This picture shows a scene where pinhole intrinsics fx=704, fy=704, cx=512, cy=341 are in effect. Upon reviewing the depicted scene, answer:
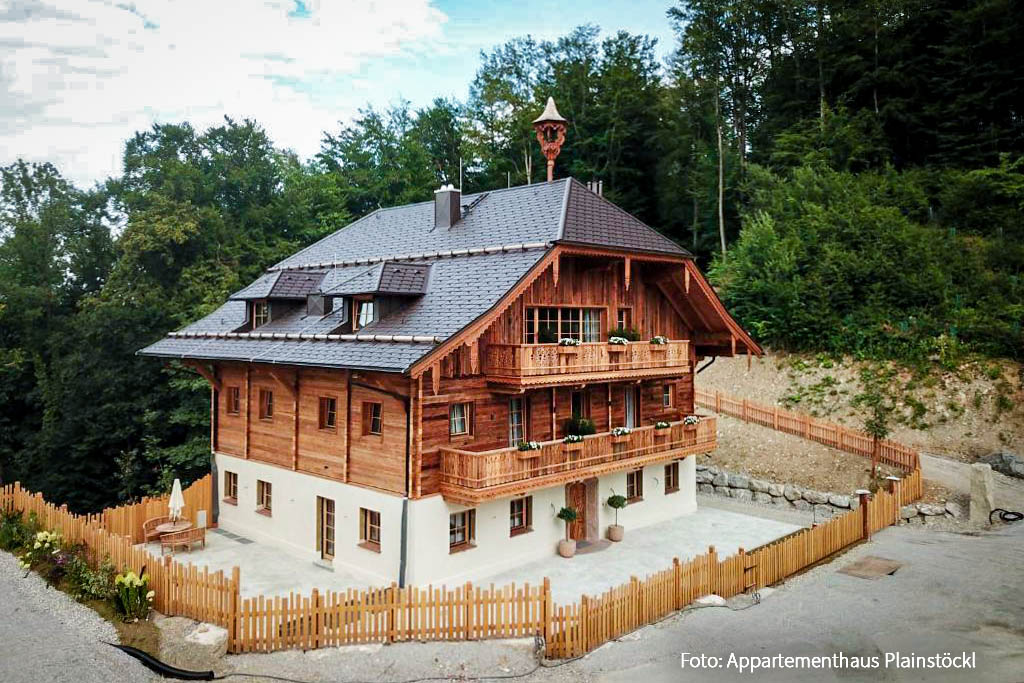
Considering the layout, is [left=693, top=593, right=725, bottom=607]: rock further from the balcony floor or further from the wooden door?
the wooden door

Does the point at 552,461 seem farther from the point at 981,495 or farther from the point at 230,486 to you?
the point at 981,495

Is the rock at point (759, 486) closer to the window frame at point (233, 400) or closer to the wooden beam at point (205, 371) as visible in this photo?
the window frame at point (233, 400)

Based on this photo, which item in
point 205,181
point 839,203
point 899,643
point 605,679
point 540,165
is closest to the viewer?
point 605,679

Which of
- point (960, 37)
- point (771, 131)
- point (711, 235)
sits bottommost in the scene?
point (711, 235)

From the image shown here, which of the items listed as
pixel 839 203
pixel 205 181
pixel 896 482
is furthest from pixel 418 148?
pixel 896 482

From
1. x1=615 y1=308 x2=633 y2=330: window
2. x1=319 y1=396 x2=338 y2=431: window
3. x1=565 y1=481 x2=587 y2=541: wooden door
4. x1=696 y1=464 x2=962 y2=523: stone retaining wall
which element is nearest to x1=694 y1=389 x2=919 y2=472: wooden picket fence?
x1=696 y1=464 x2=962 y2=523: stone retaining wall

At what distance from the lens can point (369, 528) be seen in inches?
704

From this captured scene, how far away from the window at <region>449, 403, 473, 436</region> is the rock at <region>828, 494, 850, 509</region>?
13.9 meters

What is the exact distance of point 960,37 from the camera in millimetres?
41375

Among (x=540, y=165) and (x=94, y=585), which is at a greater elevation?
(x=540, y=165)

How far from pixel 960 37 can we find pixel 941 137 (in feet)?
21.2

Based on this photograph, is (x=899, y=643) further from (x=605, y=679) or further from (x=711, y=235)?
(x=711, y=235)

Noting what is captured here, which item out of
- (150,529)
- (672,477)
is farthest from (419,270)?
(672,477)

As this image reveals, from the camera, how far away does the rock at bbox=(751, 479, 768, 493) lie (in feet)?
84.7
